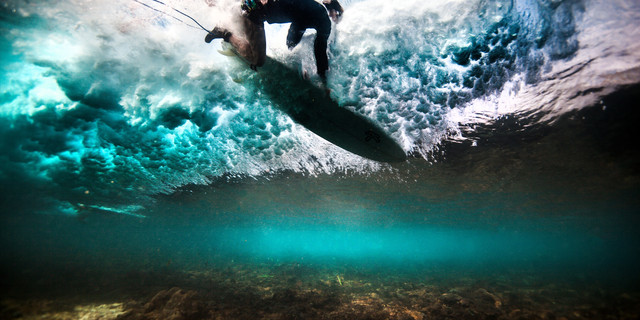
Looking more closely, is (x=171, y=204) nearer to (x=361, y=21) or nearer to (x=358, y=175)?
(x=358, y=175)

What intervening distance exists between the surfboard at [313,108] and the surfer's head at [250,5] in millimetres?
1969

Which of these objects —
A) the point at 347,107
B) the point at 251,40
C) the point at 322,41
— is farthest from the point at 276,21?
the point at 347,107

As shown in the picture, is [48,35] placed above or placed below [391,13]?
below

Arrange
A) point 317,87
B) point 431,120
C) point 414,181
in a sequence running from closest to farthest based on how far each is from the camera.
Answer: point 317,87 < point 431,120 < point 414,181

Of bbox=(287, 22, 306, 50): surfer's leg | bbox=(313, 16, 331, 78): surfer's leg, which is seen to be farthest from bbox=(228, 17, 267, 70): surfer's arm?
bbox=(313, 16, 331, 78): surfer's leg

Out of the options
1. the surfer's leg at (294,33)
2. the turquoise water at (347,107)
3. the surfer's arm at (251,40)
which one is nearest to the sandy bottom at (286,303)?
the turquoise water at (347,107)

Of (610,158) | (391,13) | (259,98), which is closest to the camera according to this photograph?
(391,13)

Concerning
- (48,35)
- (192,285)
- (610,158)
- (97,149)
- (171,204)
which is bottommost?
(192,285)

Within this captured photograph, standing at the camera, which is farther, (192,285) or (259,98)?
(192,285)

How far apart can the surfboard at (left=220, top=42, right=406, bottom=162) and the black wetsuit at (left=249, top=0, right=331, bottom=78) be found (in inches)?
72.5

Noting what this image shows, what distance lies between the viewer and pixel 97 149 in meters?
11.5

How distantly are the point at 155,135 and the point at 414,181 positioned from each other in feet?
51.4

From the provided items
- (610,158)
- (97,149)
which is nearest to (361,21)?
(97,149)

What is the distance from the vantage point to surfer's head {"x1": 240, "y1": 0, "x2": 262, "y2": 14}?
3.87 meters
